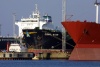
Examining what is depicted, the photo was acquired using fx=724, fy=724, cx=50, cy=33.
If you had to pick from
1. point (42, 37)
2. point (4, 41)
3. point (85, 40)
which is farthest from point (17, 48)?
point (4, 41)

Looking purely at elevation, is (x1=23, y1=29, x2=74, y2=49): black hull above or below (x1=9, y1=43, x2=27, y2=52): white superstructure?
above

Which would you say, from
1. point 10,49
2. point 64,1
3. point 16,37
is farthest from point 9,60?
point 16,37

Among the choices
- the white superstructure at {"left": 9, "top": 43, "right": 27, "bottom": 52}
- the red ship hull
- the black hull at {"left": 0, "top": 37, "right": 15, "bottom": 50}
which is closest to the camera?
the red ship hull

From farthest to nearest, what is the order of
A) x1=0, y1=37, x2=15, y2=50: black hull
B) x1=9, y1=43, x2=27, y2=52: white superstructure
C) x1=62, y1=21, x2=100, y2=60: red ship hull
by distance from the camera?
x1=0, y1=37, x2=15, y2=50: black hull < x1=9, y1=43, x2=27, y2=52: white superstructure < x1=62, y1=21, x2=100, y2=60: red ship hull

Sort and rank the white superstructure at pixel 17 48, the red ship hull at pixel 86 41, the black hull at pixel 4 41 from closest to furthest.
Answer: the red ship hull at pixel 86 41 < the white superstructure at pixel 17 48 < the black hull at pixel 4 41

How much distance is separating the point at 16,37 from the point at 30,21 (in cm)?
827

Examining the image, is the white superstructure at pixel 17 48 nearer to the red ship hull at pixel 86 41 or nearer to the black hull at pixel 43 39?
the black hull at pixel 43 39

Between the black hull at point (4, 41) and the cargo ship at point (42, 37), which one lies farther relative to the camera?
the black hull at point (4, 41)

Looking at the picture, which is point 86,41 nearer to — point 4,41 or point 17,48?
point 17,48

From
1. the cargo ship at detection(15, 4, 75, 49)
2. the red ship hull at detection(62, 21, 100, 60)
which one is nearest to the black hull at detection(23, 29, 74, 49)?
the cargo ship at detection(15, 4, 75, 49)

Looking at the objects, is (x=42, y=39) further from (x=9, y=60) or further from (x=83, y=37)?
(x=83, y=37)

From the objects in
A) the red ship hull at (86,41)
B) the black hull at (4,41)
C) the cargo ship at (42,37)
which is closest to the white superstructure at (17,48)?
the cargo ship at (42,37)

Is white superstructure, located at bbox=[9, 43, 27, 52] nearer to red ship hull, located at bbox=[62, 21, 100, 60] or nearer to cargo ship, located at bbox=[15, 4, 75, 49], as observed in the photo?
cargo ship, located at bbox=[15, 4, 75, 49]

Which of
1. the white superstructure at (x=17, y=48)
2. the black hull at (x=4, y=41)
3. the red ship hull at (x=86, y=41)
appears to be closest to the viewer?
the red ship hull at (x=86, y=41)
